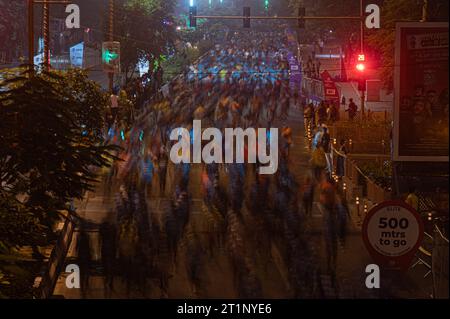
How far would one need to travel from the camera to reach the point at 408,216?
11.4m

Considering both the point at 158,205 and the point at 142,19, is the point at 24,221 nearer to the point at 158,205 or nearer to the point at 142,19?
the point at 158,205

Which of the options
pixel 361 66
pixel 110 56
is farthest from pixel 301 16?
pixel 110 56

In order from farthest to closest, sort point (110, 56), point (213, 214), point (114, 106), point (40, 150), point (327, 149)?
point (110, 56), point (114, 106), point (327, 149), point (213, 214), point (40, 150)

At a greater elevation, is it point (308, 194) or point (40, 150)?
point (40, 150)

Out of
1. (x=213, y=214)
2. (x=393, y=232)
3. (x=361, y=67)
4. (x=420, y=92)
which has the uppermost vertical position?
(x=361, y=67)

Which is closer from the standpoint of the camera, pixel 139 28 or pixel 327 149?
pixel 327 149

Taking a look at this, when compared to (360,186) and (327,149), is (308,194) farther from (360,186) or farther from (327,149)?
(327,149)

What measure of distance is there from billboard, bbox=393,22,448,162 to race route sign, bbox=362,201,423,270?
4.92 meters

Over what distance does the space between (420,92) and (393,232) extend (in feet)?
19.4

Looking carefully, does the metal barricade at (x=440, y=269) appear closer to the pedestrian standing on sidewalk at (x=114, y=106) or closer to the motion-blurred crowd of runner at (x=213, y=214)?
the motion-blurred crowd of runner at (x=213, y=214)

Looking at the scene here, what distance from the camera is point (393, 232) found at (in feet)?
37.9
